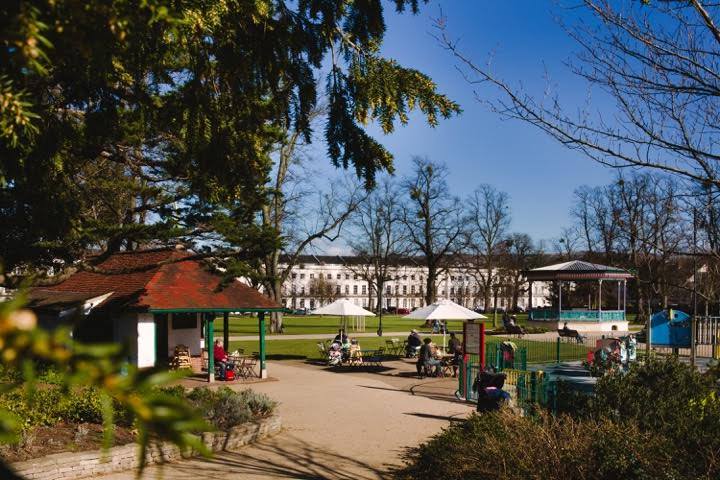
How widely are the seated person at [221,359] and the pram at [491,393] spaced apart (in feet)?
37.2

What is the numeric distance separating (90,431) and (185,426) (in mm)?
11671

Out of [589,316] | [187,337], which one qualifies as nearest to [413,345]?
[187,337]

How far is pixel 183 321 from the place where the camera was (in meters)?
25.1

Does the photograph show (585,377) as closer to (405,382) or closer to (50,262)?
(405,382)

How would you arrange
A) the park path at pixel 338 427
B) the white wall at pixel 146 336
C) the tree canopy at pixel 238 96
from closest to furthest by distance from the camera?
the tree canopy at pixel 238 96
the park path at pixel 338 427
the white wall at pixel 146 336

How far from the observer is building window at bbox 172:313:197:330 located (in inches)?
977

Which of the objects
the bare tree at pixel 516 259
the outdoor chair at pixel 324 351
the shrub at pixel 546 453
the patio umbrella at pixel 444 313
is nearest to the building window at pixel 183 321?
the outdoor chair at pixel 324 351

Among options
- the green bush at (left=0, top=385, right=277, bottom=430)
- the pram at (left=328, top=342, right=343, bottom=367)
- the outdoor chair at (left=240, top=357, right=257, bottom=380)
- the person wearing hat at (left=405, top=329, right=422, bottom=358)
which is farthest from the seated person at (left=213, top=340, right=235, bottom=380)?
the person wearing hat at (left=405, top=329, right=422, bottom=358)

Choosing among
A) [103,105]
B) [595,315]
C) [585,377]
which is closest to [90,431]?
[103,105]

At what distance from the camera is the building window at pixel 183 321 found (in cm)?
2483

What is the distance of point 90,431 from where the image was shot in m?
11.2

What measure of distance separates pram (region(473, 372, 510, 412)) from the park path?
125 cm

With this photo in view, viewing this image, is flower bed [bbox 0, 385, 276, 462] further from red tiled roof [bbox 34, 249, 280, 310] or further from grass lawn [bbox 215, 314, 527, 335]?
grass lawn [bbox 215, 314, 527, 335]

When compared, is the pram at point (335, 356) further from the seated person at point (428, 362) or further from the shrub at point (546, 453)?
the shrub at point (546, 453)
